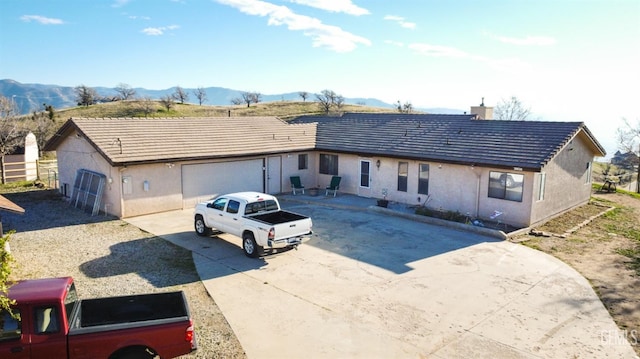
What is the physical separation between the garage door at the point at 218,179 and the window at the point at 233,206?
22.2 ft

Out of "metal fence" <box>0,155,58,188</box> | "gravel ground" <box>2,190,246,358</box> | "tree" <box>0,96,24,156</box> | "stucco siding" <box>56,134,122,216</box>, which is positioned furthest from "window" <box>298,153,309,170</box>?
"tree" <box>0,96,24,156</box>

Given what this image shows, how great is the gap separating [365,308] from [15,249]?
457 inches

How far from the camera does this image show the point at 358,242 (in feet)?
51.4

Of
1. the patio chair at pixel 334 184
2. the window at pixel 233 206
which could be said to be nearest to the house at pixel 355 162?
the patio chair at pixel 334 184

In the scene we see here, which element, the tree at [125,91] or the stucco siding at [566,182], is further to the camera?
the tree at [125,91]

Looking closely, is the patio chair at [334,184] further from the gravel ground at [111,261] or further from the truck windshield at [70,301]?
the truck windshield at [70,301]

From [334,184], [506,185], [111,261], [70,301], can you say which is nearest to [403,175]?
[334,184]

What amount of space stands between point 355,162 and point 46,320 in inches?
749

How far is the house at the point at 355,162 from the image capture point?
1836cm

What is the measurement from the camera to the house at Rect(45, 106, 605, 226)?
18359 mm

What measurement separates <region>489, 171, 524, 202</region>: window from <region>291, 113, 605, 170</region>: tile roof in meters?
0.70

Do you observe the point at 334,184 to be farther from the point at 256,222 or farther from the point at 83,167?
the point at 83,167

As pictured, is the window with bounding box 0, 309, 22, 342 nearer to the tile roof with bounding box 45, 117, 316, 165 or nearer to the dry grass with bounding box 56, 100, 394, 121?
the tile roof with bounding box 45, 117, 316, 165

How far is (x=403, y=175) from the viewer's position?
22031 mm
